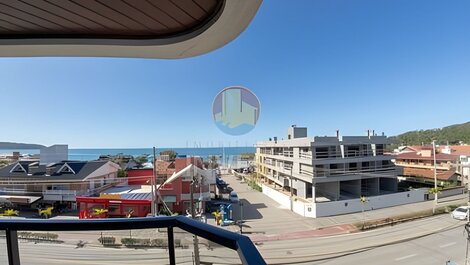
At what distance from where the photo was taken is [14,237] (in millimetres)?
821

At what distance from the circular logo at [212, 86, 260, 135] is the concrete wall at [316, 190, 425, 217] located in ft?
23.9

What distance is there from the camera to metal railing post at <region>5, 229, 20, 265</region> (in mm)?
810

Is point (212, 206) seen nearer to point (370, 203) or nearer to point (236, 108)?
point (370, 203)

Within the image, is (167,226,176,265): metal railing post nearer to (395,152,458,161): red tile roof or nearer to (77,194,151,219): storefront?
(77,194,151,219): storefront

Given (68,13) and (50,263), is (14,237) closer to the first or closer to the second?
(50,263)

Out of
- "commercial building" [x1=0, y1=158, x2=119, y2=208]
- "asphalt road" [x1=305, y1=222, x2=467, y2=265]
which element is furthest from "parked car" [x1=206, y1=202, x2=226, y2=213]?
"asphalt road" [x1=305, y1=222, x2=467, y2=265]

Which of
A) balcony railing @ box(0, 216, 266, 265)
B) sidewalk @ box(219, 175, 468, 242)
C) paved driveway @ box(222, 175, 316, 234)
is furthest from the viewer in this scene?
paved driveway @ box(222, 175, 316, 234)

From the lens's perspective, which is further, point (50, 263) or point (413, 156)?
point (413, 156)

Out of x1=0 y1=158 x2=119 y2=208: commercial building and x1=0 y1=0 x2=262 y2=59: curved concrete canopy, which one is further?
x1=0 y1=158 x2=119 y2=208: commercial building

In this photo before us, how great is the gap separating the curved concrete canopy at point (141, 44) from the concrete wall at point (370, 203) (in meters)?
10.1

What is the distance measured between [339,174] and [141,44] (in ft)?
39.4

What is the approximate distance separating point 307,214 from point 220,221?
12.4 feet

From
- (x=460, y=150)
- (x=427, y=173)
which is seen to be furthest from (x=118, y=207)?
(x=460, y=150)

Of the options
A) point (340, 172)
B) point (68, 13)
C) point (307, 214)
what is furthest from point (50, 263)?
point (340, 172)
